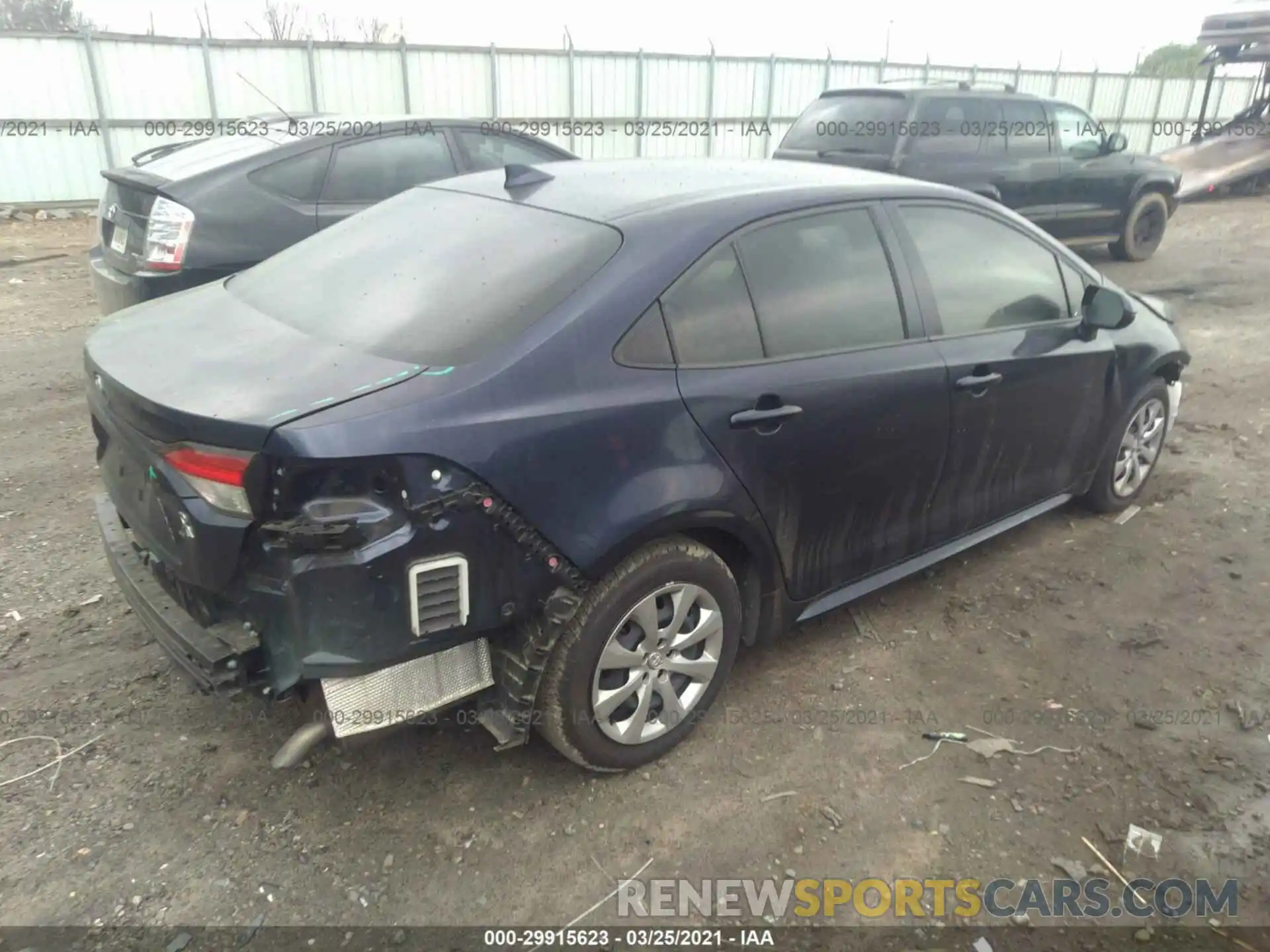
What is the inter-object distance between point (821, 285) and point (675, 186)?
23.3 inches

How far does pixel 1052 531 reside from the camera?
4.48 metres

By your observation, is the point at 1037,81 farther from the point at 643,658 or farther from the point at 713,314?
the point at 643,658

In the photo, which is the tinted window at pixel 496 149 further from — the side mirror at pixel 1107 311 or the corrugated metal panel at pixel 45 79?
the corrugated metal panel at pixel 45 79

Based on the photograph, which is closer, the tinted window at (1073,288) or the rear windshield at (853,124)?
the tinted window at (1073,288)

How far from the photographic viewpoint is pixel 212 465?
7.17 ft

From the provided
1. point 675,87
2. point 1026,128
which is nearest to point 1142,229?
point 1026,128

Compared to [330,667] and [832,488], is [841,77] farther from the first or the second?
[330,667]

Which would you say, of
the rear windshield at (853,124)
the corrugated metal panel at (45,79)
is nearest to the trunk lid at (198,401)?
the rear windshield at (853,124)

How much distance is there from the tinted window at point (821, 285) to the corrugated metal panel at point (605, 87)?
1394cm

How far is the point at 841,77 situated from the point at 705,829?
18.6 metres

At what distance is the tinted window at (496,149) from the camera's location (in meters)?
6.35

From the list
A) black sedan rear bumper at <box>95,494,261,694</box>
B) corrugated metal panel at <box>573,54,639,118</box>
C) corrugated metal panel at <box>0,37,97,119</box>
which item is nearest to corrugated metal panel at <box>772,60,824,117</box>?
corrugated metal panel at <box>573,54,639,118</box>

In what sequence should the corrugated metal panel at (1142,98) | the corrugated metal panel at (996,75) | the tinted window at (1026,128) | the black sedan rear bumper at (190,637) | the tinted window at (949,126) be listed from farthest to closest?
the corrugated metal panel at (1142,98) → the corrugated metal panel at (996,75) → the tinted window at (1026,128) → the tinted window at (949,126) → the black sedan rear bumper at (190,637)

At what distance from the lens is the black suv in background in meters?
8.68
